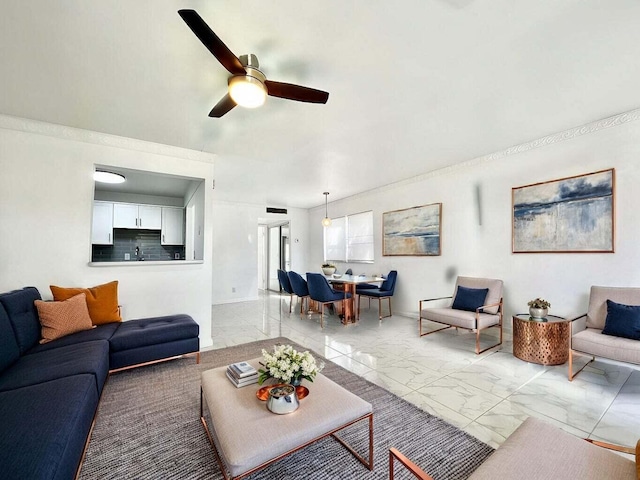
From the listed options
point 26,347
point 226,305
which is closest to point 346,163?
point 26,347

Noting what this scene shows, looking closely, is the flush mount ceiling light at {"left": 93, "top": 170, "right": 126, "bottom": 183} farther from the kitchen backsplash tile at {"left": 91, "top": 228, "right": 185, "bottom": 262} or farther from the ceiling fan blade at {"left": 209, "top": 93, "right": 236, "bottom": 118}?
the ceiling fan blade at {"left": 209, "top": 93, "right": 236, "bottom": 118}

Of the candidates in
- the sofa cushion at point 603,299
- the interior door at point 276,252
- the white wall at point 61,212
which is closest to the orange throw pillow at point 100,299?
the white wall at point 61,212

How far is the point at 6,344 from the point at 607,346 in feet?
15.3

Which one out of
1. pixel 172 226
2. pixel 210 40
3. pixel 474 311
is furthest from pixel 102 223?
pixel 474 311

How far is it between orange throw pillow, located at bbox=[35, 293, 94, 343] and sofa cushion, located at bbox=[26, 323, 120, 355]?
0.19ft

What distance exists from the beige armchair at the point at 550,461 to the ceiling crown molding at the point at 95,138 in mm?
3824

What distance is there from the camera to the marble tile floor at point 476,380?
1921 millimetres

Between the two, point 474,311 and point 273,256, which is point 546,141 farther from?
point 273,256

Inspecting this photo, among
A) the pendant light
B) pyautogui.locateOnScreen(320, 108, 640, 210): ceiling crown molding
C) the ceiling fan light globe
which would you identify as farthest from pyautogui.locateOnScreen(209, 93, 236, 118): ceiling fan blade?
the pendant light

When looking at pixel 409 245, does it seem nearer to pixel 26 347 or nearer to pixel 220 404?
pixel 220 404

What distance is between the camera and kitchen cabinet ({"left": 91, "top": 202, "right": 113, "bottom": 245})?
5105mm

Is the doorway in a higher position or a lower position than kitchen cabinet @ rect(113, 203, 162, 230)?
lower

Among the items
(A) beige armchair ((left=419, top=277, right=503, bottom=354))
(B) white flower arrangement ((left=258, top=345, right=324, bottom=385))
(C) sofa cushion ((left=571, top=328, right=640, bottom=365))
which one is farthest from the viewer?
(A) beige armchair ((left=419, top=277, right=503, bottom=354))

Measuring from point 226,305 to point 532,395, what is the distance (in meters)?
5.75
